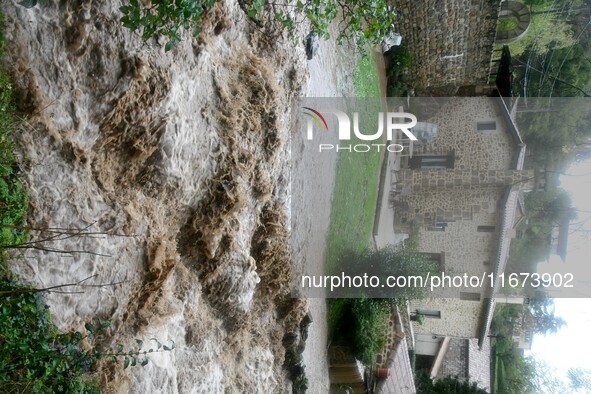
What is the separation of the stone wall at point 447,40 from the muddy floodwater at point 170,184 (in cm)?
542

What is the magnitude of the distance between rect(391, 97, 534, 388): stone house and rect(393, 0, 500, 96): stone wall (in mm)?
1557

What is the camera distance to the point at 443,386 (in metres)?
12.9

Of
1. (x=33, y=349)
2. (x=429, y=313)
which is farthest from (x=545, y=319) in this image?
(x=33, y=349)

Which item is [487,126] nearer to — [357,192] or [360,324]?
[357,192]

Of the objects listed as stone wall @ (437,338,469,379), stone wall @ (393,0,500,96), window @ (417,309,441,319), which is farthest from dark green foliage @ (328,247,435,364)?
stone wall @ (437,338,469,379)

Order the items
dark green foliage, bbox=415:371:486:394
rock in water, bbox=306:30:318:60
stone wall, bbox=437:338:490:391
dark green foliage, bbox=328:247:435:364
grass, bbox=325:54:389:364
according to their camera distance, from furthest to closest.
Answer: stone wall, bbox=437:338:490:391 → dark green foliage, bbox=415:371:486:394 → grass, bbox=325:54:389:364 → dark green foliage, bbox=328:247:435:364 → rock in water, bbox=306:30:318:60

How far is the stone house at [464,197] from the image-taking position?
9.71 meters

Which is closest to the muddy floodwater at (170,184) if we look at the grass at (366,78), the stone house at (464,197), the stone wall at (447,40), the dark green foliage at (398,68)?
the stone house at (464,197)

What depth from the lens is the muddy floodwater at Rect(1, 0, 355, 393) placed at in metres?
3.65

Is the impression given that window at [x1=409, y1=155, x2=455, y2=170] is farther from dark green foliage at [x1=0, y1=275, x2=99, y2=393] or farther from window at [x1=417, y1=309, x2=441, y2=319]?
dark green foliage at [x1=0, y1=275, x2=99, y2=393]

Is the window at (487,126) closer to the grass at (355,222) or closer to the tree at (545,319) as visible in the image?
the grass at (355,222)

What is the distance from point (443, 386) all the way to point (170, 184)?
1034 centimetres

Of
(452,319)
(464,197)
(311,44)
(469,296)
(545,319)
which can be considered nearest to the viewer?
(311,44)

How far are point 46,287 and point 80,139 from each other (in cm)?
105
